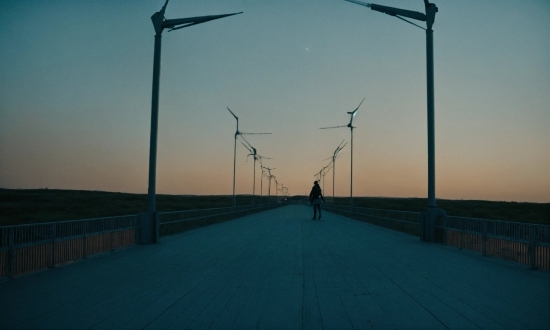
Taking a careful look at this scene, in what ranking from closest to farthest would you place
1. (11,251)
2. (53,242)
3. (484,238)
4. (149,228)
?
(11,251)
(53,242)
(484,238)
(149,228)

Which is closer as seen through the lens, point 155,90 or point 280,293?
point 280,293

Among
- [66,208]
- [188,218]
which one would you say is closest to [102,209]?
[66,208]

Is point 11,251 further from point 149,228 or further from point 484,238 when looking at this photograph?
point 484,238

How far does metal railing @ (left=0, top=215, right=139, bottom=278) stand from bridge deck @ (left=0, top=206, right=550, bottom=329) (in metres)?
0.28

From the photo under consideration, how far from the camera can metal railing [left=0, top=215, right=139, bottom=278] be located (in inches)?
361

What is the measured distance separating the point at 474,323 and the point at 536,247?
5433 mm

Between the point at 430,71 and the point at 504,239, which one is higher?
the point at 430,71

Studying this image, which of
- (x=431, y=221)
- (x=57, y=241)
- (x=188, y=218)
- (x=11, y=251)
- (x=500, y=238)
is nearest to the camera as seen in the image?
(x=11, y=251)

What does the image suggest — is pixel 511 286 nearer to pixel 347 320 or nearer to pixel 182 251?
Result: pixel 347 320

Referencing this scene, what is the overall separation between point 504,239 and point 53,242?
951 centimetres

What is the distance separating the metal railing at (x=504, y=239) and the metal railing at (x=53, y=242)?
→ 361 inches

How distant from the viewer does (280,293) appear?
26.8 ft

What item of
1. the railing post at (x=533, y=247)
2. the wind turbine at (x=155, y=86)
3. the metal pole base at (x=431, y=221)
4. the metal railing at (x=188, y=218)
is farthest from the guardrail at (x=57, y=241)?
the railing post at (x=533, y=247)

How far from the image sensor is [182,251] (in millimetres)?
14594
